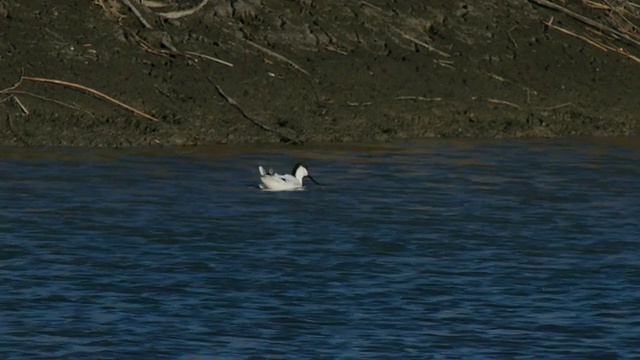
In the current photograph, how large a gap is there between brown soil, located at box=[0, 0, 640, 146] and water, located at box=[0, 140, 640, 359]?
1.87ft

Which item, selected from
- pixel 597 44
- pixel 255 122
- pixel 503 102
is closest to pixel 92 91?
pixel 255 122

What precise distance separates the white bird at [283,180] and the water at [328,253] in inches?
4.0

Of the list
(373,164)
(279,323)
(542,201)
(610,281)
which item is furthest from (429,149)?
(279,323)

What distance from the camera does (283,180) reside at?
57.1 feet

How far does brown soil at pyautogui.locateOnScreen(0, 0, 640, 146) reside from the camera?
64.7 ft

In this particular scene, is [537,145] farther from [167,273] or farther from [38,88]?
[167,273]

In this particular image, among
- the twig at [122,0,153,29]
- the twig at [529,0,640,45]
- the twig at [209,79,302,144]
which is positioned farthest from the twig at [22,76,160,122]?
the twig at [529,0,640,45]

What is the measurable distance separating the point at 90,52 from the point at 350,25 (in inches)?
147

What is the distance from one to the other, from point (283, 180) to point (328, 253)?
314 centimetres

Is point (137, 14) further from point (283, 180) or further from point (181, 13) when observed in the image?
point (283, 180)

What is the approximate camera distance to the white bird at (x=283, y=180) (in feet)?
56.9

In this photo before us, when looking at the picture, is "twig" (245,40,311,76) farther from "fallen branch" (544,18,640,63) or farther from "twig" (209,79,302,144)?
"fallen branch" (544,18,640,63)

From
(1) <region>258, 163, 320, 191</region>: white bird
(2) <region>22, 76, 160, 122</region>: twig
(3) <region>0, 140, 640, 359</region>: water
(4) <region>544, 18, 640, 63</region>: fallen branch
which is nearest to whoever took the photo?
(3) <region>0, 140, 640, 359</region>: water

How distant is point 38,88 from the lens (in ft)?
64.8
